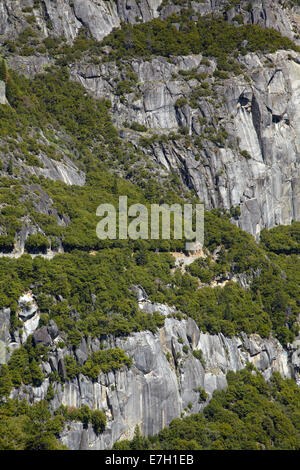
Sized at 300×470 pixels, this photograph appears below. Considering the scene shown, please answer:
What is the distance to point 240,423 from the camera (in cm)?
6281

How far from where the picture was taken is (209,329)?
2798 inches

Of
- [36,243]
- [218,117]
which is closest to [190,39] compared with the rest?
[218,117]

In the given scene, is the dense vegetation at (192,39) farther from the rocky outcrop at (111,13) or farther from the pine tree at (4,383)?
the pine tree at (4,383)

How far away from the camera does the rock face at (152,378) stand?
5559 centimetres

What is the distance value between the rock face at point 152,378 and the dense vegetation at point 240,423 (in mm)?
1302

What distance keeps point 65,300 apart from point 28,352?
7.68m

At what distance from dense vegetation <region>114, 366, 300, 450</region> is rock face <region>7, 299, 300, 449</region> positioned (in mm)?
1302

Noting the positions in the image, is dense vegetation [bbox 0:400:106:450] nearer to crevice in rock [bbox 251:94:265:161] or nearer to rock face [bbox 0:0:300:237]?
rock face [bbox 0:0:300:237]

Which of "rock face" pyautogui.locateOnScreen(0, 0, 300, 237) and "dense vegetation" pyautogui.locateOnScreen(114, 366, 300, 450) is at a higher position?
"rock face" pyautogui.locateOnScreen(0, 0, 300, 237)

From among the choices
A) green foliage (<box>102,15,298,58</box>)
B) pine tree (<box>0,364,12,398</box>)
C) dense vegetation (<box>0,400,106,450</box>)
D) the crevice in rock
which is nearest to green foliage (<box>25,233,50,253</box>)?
pine tree (<box>0,364,12,398</box>)

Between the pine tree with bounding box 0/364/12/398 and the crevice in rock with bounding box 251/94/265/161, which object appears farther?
the crevice in rock with bounding box 251/94/265/161

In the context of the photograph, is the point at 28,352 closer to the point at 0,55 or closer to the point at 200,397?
the point at 200,397

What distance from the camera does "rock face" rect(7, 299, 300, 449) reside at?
55.6 meters

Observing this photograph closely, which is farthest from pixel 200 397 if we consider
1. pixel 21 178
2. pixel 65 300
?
pixel 21 178
